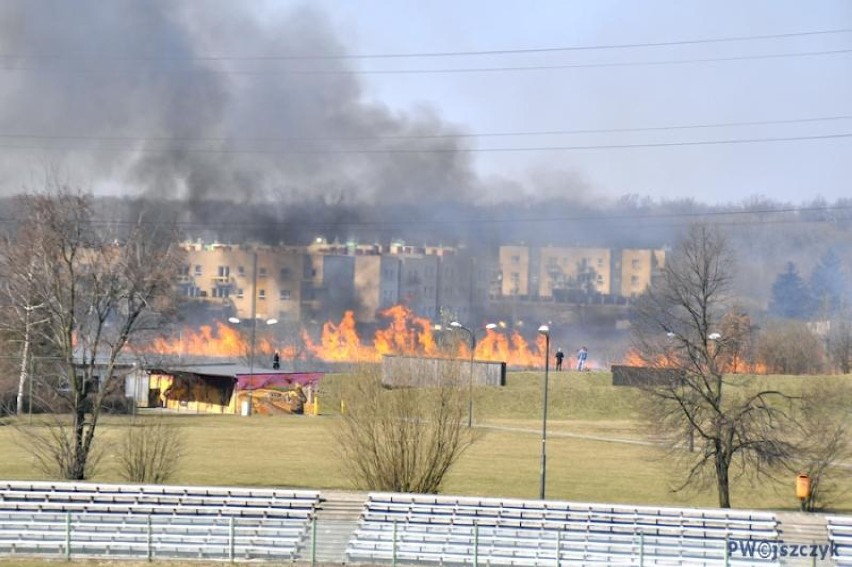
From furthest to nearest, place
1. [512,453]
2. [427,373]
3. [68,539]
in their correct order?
1. [512,453]
2. [427,373]
3. [68,539]

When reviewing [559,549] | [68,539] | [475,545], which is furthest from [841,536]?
[68,539]

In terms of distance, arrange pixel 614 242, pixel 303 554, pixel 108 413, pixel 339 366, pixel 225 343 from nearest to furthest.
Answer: pixel 303 554
pixel 108 413
pixel 339 366
pixel 225 343
pixel 614 242

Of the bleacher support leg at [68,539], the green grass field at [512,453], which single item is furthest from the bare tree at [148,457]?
the bleacher support leg at [68,539]

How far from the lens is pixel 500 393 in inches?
2832

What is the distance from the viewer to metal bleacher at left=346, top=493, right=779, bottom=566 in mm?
25125

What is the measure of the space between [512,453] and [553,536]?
84.1 ft

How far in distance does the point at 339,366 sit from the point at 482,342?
13972 mm

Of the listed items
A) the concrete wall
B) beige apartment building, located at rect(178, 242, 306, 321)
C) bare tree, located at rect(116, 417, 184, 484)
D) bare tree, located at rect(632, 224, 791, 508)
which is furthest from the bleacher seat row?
beige apartment building, located at rect(178, 242, 306, 321)

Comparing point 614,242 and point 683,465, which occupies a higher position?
point 614,242

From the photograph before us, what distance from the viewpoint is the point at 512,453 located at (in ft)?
169

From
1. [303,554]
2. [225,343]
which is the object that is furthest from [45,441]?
Result: [225,343]

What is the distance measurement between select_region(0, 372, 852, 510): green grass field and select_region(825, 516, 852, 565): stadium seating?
9096mm

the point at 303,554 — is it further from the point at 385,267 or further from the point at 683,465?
the point at 385,267

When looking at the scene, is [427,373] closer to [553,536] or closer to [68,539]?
[553,536]
